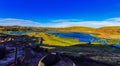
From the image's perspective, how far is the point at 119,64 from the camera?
20.4 m

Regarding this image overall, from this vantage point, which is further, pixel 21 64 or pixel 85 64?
pixel 85 64

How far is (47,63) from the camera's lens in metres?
15.4

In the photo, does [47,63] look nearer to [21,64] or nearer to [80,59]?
[21,64]

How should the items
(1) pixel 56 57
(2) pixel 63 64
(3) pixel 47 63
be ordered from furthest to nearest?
(1) pixel 56 57, (3) pixel 47 63, (2) pixel 63 64

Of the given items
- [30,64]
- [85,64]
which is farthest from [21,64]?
[85,64]

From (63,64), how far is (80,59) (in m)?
5.73

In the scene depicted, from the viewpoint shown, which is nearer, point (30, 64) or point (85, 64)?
point (30, 64)

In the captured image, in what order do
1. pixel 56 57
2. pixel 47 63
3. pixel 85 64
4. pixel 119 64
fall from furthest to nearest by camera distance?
pixel 119 64 → pixel 85 64 → pixel 56 57 → pixel 47 63

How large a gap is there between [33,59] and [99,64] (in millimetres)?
5432

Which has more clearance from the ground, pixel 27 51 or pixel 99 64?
pixel 27 51

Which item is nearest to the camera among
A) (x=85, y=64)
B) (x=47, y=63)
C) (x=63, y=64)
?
(x=63, y=64)

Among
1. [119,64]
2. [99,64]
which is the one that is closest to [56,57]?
[99,64]

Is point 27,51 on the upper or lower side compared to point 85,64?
upper

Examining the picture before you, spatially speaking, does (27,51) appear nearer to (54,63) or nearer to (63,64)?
(54,63)
